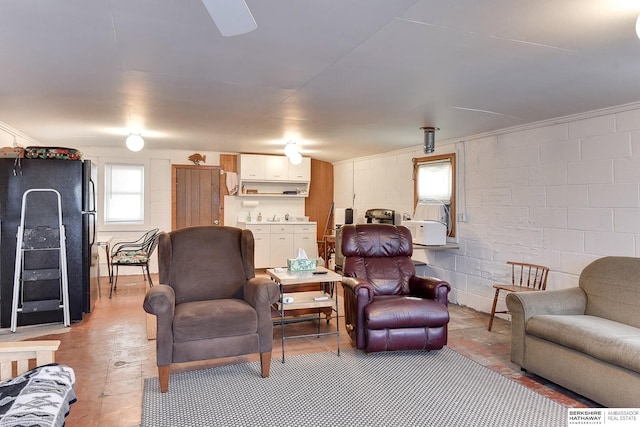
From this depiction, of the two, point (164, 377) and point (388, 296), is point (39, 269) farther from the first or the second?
point (388, 296)

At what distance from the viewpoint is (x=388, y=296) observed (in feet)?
13.1

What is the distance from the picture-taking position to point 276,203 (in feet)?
27.1

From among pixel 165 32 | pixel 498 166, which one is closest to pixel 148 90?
pixel 165 32

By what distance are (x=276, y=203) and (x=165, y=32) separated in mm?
6106

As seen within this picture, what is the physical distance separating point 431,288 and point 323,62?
7.33ft

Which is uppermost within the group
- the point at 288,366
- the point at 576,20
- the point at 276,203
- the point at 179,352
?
the point at 576,20

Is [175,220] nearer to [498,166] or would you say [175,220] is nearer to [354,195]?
[354,195]

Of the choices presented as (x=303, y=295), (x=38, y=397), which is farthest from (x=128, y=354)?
(x=38, y=397)

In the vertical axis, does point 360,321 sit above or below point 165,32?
below

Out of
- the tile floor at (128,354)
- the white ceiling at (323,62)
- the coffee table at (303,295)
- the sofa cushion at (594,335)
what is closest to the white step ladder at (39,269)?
the tile floor at (128,354)

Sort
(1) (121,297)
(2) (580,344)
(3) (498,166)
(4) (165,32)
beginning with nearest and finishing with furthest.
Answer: (4) (165,32) → (2) (580,344) → (3) (498,166) → (1) (121,297)

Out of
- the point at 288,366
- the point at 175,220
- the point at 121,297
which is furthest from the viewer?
the point at 175,220

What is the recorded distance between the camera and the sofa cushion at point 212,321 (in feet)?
9.39

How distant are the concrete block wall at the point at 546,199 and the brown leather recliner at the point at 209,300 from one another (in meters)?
2.89
